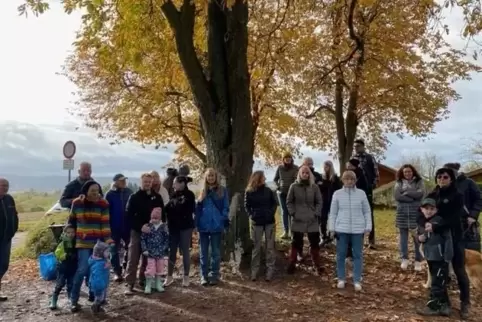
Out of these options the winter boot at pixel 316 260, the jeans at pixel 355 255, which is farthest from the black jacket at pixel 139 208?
the jeans at pixel 355 255

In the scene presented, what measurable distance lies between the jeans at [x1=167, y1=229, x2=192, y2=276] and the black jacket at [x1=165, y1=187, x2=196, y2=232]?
0.29 ft

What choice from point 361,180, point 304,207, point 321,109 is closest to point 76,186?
point 304,207

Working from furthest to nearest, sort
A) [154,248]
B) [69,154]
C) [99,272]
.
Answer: [69,154] < [154,248] < [99,272]

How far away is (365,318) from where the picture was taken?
682 centimetres

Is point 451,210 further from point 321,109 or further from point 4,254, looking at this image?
point 321,109

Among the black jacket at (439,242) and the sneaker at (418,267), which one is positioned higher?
the black jacket at (439,242)

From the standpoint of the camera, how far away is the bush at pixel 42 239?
533 inches

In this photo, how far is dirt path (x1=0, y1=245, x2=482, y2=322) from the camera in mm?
6934

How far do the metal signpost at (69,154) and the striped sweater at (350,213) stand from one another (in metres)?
8.79

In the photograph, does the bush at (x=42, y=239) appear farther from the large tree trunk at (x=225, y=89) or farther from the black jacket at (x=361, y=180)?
the black jacket at (x=361, y=180)

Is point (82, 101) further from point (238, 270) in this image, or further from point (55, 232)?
point (238, 270)

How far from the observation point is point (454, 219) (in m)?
7.15

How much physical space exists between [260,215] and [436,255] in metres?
2.89

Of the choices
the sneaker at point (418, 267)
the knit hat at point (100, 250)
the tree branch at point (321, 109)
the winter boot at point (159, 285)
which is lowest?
the winter boot at point (159, 285)
